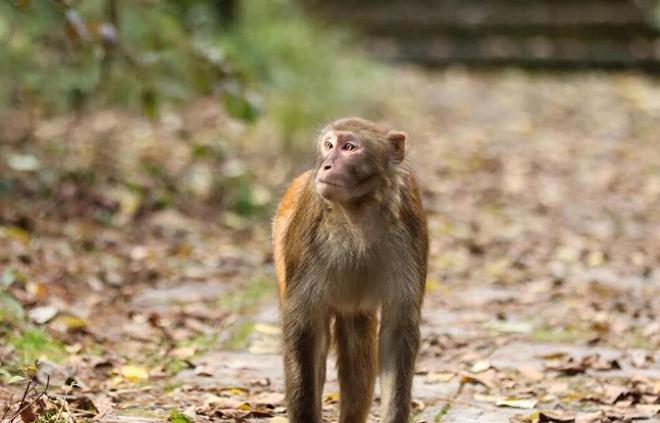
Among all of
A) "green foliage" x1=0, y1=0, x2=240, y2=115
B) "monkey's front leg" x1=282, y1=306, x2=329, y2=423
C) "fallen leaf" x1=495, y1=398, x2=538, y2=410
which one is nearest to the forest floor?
"fallen leaf" x1=495, y1=398, x2=538, y2=410

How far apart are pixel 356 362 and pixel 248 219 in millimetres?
4399

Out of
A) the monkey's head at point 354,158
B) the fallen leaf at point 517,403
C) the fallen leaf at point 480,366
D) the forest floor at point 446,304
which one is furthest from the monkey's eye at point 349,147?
the fallen leaf at point 480,366

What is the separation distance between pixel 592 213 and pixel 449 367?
4.45m

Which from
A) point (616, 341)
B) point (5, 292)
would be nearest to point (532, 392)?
point (616, 341)

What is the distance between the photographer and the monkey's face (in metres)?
4.11

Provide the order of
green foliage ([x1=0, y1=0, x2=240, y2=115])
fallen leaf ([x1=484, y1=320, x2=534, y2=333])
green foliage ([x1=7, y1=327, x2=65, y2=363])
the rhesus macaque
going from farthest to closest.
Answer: green foliage ([x1=0, y1=0, x2=240, y2=115]) < fallen leaf ([x1=484, y1=320, x2=534, y2=333]) < green foliage ([x1=7, y1=327, x2=65, y2=363]) < the rhesus macaque

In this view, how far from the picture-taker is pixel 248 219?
9.02 metres

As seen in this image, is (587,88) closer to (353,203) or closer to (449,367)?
(449,367)

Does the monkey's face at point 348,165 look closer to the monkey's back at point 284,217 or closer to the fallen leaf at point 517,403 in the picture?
the monkey's back at point 284,217

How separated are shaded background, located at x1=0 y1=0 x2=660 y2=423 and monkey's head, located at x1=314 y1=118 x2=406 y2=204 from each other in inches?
37.2

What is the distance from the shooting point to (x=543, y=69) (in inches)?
731

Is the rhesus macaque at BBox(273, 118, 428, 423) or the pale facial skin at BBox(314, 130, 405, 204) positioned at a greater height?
the pale facial skin at BBox(314, 130, 405, 204)

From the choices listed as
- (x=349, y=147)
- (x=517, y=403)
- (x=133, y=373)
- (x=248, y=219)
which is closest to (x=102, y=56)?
(x=248, y=219)

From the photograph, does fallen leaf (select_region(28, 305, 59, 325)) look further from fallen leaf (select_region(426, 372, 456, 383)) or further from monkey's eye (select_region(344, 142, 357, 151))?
monkey's eye (select_region(344, 142, 357, 151))
